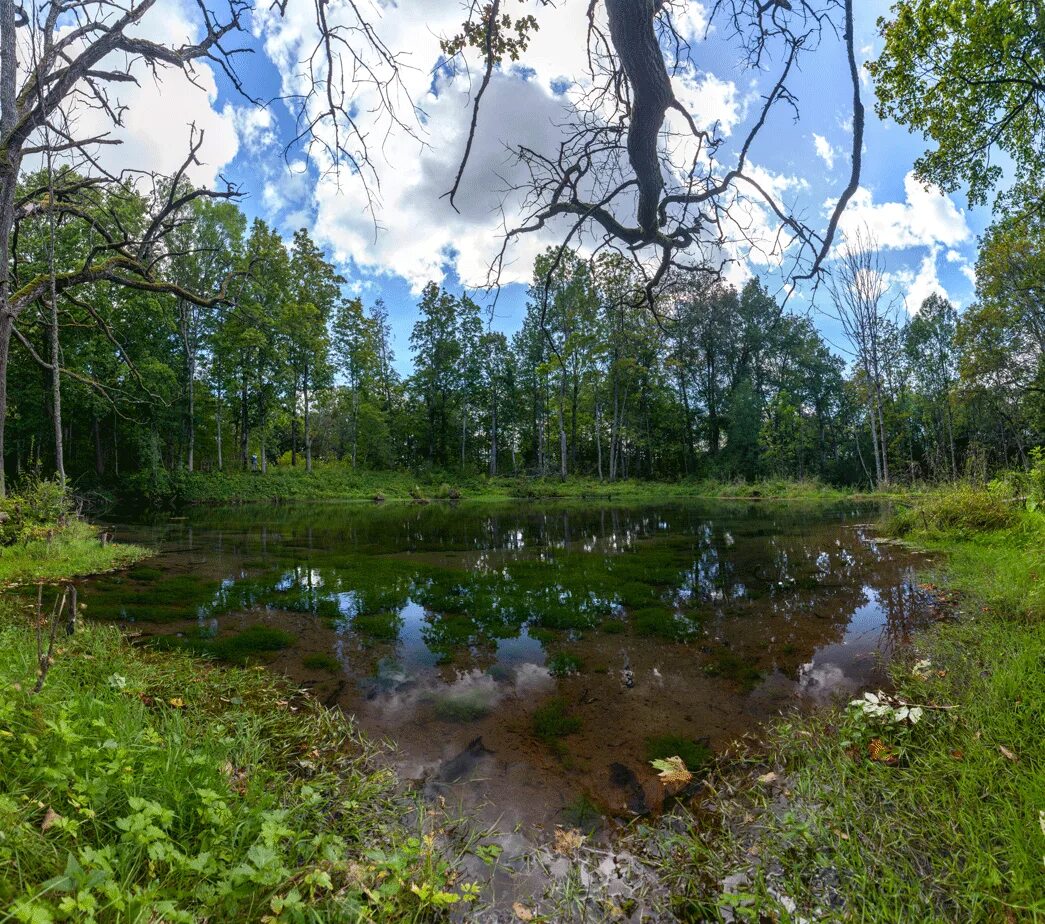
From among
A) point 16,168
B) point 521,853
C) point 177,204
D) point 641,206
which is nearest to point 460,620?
point 521,853

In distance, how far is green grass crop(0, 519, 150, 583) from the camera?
23.4 feet

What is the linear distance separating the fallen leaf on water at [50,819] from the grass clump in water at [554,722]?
2306mm

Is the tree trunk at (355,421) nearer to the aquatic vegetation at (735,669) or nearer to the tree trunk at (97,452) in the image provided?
the tree trunk at (97,452)

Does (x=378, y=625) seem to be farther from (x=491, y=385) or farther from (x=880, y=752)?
(x=491, y=385)

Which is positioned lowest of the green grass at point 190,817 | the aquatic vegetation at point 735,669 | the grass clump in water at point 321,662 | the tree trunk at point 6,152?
the aquatic vegetation at point 735,669

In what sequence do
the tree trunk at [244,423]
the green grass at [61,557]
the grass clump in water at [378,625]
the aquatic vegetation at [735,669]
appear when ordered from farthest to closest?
the tree trunk at [244,423]
the green grass at [61,557]
the grass clump in water at [378,625]
the aquatic vegetation at [735,669]

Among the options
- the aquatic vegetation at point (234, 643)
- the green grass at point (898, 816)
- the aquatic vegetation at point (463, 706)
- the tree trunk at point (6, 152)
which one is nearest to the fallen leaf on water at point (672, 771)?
the green grass at point (898, 816)

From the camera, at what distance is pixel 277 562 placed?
30.0 ft

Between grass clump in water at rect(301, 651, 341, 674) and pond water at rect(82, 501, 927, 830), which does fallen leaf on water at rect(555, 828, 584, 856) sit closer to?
pond water at rect(82, 501, 927, 830)

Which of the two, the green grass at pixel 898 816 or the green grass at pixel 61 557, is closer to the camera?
the green grass at pixel 898 816

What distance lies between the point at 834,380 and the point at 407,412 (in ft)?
125

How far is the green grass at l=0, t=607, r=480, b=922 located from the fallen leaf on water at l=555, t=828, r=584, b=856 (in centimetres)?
51

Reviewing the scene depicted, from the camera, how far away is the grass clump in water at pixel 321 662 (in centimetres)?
417

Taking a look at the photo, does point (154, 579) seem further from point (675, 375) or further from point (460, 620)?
point (675, 375)
